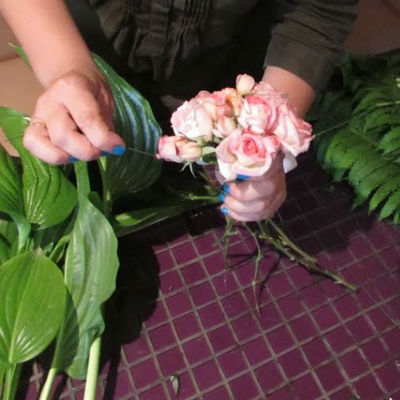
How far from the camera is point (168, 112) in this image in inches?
40.6

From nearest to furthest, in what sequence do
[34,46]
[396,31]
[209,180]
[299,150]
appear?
[299,150] → [34,46] → [209,180] → [396,31]

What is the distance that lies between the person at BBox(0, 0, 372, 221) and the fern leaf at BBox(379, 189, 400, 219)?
0.86 feet

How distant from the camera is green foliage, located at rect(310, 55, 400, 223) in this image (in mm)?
874

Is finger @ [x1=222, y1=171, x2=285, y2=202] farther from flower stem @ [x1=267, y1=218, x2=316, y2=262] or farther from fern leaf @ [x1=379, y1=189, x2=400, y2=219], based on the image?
fern leaf @ [x1=379, y1=189, x2=400, y2=219]

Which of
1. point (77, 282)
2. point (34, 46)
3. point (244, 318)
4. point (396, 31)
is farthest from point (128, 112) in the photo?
point (396, 31)

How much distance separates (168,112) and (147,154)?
271 millimetres

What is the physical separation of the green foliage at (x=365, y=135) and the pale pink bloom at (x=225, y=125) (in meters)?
0.44

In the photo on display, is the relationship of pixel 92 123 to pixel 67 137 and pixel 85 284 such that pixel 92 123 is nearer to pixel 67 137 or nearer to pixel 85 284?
pixel 67 137

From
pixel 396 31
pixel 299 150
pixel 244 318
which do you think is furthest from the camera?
pixel 396 31

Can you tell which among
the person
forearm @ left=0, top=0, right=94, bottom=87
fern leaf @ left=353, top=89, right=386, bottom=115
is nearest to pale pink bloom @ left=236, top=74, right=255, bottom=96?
the person

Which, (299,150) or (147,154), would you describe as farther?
(147,154)

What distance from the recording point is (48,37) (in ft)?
2.08

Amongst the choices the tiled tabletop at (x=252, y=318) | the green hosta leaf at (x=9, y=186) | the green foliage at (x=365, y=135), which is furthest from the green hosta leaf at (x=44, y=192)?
the green foliage at (x=365, y=135)

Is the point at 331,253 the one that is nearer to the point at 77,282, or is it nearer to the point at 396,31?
the point at 77,282
